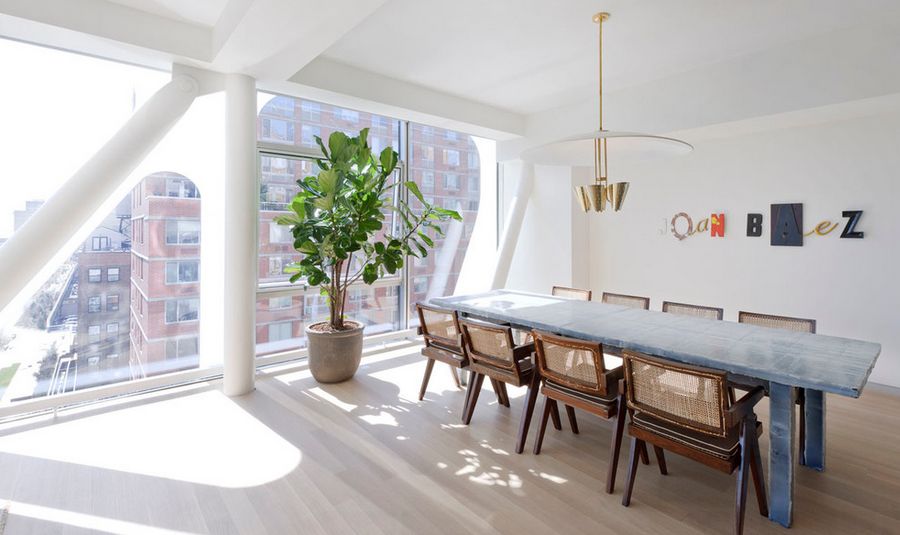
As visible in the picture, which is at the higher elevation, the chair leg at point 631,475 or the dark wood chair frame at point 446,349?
the dark wood chair frame at point 446,349

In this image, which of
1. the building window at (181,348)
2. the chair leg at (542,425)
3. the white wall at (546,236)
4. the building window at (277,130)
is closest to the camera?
the chair leg at (542,425)

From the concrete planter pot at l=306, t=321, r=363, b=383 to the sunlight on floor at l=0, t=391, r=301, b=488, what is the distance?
2.53ft

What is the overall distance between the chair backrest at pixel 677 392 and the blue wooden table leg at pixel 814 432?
3.44 feet

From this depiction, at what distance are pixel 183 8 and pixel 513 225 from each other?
416cm

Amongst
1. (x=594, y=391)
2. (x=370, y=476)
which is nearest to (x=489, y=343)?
(x=594, y=391)

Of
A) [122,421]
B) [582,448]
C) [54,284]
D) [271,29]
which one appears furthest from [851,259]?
[54,284]

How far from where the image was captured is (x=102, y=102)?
12.1 ft

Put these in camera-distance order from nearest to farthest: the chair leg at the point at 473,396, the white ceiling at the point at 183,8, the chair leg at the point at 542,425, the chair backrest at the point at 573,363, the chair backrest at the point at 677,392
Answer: the chair backrest at the point at 677,392
the chair backrest at the point at 573,363
the chair leg at the point at 542,425
the white ceiling at the point at 183,8
the chair leg at the point at 473,396

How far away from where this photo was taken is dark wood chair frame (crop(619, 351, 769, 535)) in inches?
78.5

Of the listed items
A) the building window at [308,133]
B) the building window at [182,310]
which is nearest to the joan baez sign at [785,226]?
the building window at [308,133]

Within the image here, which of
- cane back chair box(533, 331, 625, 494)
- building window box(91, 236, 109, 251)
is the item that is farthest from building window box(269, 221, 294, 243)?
cane back chair box(533, 331, 625, 494)

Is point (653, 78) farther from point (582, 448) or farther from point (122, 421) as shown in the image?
point (122, 421)

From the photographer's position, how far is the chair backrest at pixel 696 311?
3476 millimetres

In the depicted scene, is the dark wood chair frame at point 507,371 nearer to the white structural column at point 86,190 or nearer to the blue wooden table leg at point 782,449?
the blue wooden table leg at point 782,449
